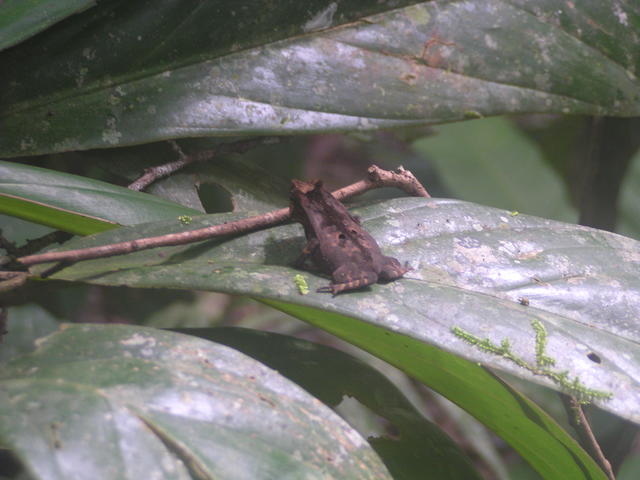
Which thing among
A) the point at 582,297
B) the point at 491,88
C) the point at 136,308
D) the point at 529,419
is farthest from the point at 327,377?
the point at 136,308

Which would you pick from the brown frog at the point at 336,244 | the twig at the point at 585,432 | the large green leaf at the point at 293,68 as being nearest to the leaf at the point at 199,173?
the large green leaf at the point at 293,68

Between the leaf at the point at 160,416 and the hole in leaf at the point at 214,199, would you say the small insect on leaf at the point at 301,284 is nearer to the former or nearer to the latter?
the leaf at the point at 160,416

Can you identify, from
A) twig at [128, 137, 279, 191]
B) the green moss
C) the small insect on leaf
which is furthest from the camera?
twig at [128, 137, 279, 191]

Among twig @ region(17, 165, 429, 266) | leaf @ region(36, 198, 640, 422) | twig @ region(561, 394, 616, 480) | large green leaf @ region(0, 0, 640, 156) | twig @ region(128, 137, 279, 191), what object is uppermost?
large green leaf @ region(0, 0, 640, 156)

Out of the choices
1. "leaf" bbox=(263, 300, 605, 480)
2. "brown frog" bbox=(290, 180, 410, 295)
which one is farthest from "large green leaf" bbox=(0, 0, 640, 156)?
"leaf" bbox=(263, 300, 605, 480)

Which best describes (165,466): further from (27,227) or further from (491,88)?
(491,88)

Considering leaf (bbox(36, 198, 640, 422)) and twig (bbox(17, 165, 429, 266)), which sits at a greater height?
twig (bbox(17, 165, 429, 266))

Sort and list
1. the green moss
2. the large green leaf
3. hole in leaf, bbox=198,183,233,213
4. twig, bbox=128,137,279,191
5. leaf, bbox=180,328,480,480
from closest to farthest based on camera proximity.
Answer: the green moss → leaf, bbox=180,328,480,480 → the large green leaf → twig, bbox=128,137,279,191 → hole in leaf, bbox=198,183,233,213

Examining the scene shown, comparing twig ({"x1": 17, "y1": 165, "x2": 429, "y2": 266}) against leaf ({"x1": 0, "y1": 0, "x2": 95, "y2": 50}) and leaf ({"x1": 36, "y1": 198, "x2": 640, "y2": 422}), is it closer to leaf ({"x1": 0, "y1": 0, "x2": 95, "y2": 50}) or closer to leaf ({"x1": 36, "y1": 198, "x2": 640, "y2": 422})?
leaf ({"x1": 36, "y1": 198, "x2": 640, "y2": 422})
